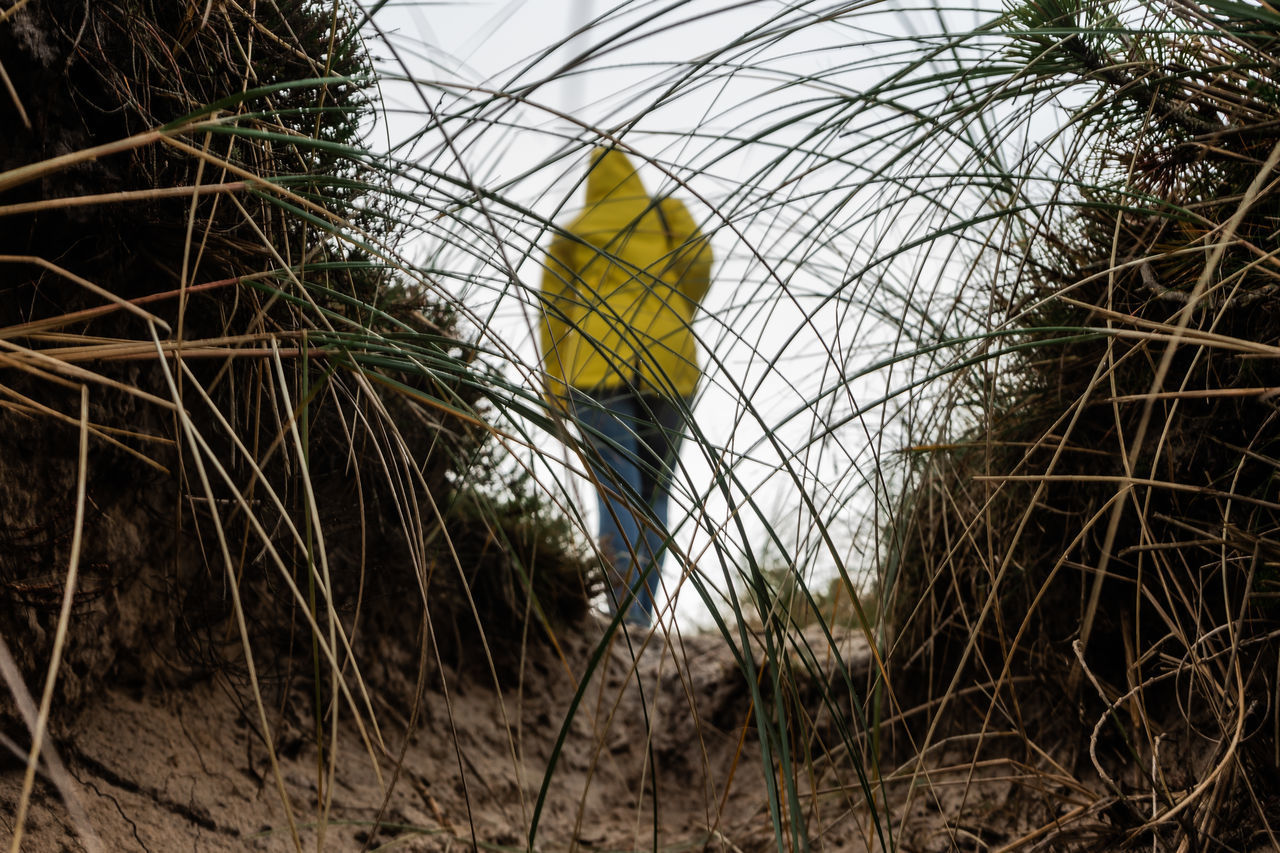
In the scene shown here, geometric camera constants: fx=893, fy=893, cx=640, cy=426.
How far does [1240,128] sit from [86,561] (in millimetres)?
1219

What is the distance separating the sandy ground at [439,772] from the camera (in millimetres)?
816

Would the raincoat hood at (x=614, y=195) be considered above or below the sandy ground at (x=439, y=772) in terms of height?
above

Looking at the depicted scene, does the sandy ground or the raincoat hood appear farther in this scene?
the raincoat hood

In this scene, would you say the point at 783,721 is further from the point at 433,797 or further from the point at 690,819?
the point at 690,819

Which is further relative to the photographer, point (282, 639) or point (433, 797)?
point (433, 797)

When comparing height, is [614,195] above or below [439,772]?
above

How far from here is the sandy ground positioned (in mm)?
816

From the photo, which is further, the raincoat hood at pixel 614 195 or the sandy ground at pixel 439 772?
the raincoat hood at pixel 614 195

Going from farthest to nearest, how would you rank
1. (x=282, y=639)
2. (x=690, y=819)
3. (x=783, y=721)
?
1. (x=690, y=819)
2. (x=282, y=639)
3. (x=783, y=721)

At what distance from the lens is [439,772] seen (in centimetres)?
133

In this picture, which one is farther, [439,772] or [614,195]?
[614,195]

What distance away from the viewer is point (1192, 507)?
3.03ft

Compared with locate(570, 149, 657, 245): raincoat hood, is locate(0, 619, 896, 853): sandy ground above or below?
below

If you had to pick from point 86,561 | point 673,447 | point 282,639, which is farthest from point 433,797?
point 673,447
